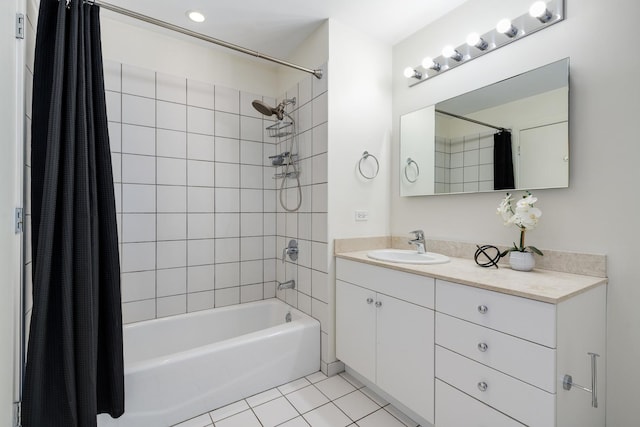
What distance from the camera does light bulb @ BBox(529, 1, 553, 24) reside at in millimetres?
1454

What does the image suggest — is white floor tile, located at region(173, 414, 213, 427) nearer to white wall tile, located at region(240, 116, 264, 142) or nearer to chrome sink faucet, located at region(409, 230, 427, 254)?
chrome sink faucet, located at region(409, 230, 427, 254)

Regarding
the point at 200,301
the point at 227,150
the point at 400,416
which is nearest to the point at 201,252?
the point at 200,301

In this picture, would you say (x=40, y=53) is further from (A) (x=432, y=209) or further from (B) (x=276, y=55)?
(A) (x=432, y=209)

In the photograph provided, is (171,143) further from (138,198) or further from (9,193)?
(9,193)

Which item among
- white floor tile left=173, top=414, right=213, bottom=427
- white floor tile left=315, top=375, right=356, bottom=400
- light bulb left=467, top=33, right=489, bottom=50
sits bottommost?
white floor tile left=173, top=414, right=213, bottom=427

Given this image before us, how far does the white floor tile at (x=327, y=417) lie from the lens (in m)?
1.58

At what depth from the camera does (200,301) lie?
2.36 metres

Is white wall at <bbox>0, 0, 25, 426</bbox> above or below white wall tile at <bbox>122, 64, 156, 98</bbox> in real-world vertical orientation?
below

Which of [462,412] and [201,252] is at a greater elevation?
[201,252]

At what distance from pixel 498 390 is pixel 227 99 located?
2.55 metres

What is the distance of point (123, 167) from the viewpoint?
2064 millimetres

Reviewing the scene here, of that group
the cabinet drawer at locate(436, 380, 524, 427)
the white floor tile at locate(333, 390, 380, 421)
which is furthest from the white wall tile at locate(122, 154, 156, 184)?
the cabinet drawer at locate(436, 380, 524, 427)

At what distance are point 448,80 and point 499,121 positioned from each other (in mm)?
480

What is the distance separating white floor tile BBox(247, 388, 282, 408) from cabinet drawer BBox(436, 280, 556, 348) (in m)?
1.16
